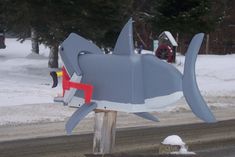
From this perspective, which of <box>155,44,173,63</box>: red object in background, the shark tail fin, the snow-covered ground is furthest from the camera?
<box>155,44,173,63</box>: red object in background

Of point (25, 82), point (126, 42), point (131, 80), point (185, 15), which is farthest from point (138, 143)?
point (185, 15)

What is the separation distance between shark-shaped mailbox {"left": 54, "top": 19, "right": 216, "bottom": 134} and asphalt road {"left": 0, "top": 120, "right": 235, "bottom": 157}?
5453 millimetres

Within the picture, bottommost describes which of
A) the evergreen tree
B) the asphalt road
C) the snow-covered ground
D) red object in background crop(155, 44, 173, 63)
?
the snow-covered ground

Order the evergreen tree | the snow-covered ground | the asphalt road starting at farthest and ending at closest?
the evergreen tree → the snow-covered ground → the asphalt road

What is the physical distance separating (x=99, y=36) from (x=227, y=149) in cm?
1055

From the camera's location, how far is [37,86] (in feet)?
65.5

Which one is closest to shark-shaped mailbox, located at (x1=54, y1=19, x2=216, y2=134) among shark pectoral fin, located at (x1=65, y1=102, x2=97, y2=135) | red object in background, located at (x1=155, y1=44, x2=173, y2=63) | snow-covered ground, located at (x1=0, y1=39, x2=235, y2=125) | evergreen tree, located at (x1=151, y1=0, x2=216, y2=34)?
shark pectoral fin, located at (x1=65, y1=102, x2=97, y2=135)

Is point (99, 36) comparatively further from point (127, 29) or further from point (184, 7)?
point (127, 29)

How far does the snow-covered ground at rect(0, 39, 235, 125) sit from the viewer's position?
47.7 ft

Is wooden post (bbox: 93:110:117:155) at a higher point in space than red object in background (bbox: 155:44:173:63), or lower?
higher

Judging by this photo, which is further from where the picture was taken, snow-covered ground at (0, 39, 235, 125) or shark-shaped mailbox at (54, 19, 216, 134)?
snow-covered ground at (0, 39, 235, 125)

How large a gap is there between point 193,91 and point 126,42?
1.82ft

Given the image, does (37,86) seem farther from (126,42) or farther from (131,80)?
(131,80)

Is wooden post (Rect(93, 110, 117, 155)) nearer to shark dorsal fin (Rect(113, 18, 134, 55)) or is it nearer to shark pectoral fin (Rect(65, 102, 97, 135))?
shark pectoral fin (Rect(65, 102, 97, 135))
